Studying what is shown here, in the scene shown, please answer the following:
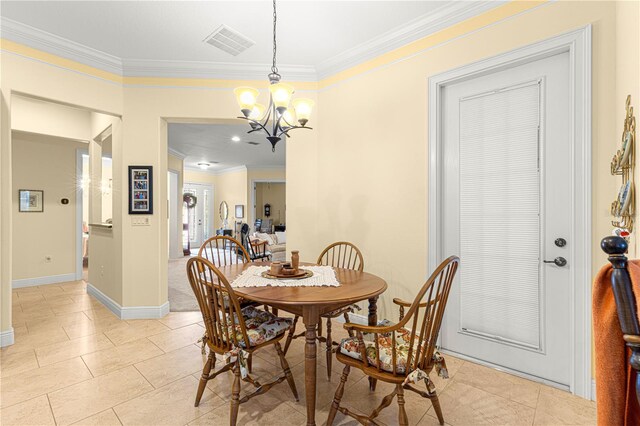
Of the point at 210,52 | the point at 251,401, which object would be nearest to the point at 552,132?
the point at 251,401

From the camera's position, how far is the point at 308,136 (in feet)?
11.6

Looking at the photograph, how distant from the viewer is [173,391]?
6.85 ft

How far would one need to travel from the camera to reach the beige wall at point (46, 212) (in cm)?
484

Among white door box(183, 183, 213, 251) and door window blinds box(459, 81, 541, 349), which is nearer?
door window blinds box(459, 81, 541, 349)

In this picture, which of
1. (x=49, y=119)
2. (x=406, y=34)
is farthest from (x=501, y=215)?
(x=49, y=119)

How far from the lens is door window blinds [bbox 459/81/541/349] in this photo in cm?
221

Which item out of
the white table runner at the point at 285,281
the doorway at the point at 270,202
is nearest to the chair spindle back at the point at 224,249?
→ the white table runner at the point at 285,281

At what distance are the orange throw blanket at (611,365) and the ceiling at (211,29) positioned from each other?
8.24 feet

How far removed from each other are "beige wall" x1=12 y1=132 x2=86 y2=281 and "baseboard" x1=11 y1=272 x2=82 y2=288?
0.16 feet

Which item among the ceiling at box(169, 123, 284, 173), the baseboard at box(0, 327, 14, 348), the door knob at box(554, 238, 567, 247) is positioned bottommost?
the baseboard at box(0, 327, 14, 348)

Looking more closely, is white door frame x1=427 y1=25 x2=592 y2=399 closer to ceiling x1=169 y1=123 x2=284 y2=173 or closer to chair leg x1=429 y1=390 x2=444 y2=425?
chair leg x1=429 y1=390 x2=444 y2=425

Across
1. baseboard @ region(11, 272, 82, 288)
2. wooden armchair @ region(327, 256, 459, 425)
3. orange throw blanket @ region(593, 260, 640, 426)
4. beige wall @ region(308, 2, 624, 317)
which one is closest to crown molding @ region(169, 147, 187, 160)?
baseboard @ region(11, 272, 82, 288)

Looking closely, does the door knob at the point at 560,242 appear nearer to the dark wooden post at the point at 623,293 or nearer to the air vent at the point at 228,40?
the dark wooden post at the point at 623,293

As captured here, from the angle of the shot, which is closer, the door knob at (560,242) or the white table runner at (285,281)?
the white table runner at (285,281)
